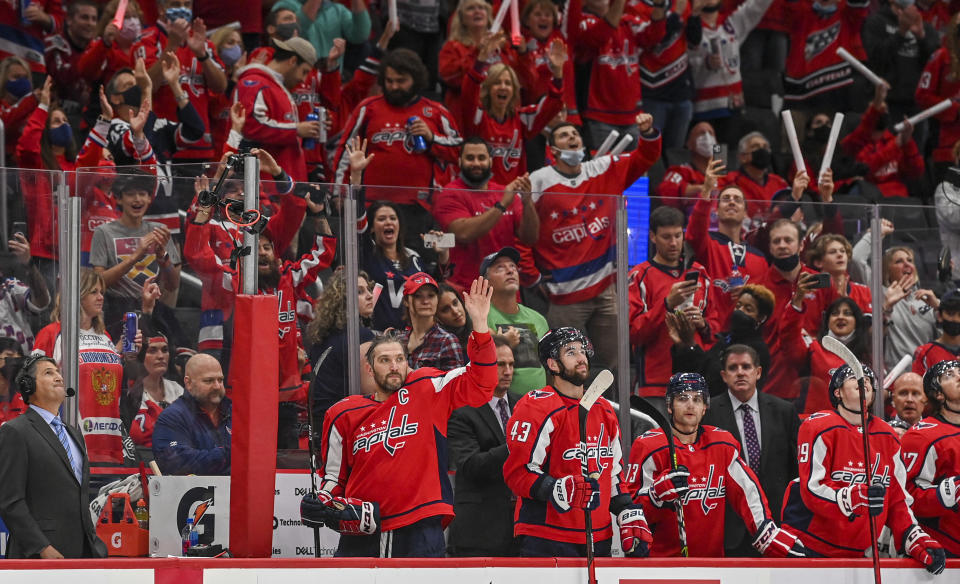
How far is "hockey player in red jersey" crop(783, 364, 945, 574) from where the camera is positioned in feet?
22.5

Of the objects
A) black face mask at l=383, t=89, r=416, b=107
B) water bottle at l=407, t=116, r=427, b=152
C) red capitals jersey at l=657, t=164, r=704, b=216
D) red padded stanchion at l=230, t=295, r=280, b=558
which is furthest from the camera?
red capitals jersey at l=657, t=164, r=704, b=216

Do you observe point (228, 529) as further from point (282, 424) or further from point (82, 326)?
point (82, 326)

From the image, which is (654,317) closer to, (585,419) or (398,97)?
(585,419)

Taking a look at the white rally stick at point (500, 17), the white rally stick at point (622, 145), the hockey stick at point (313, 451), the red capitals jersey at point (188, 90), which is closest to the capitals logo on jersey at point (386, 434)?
the hockey stick at point (313, 451)

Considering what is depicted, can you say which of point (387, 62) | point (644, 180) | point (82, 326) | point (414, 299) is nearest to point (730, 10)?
point (644, 180)

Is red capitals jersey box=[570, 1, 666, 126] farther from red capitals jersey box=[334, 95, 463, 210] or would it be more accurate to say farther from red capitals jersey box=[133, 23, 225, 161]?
red capitals jersey box=[133, 23, 225, 161]

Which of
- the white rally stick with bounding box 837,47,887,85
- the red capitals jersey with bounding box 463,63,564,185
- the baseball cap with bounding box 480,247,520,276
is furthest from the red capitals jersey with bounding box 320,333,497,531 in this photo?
the white rally stick with bounding box 837,47,887,85

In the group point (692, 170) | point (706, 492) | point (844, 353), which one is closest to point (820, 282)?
point (844, 353)

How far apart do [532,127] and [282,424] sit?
366cm

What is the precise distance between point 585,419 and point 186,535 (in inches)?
70.6

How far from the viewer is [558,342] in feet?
22.5

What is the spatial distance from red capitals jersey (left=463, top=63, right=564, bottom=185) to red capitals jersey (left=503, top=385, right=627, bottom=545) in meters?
2.79

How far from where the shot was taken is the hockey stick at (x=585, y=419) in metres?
6.11

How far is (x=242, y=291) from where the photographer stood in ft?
19.5
